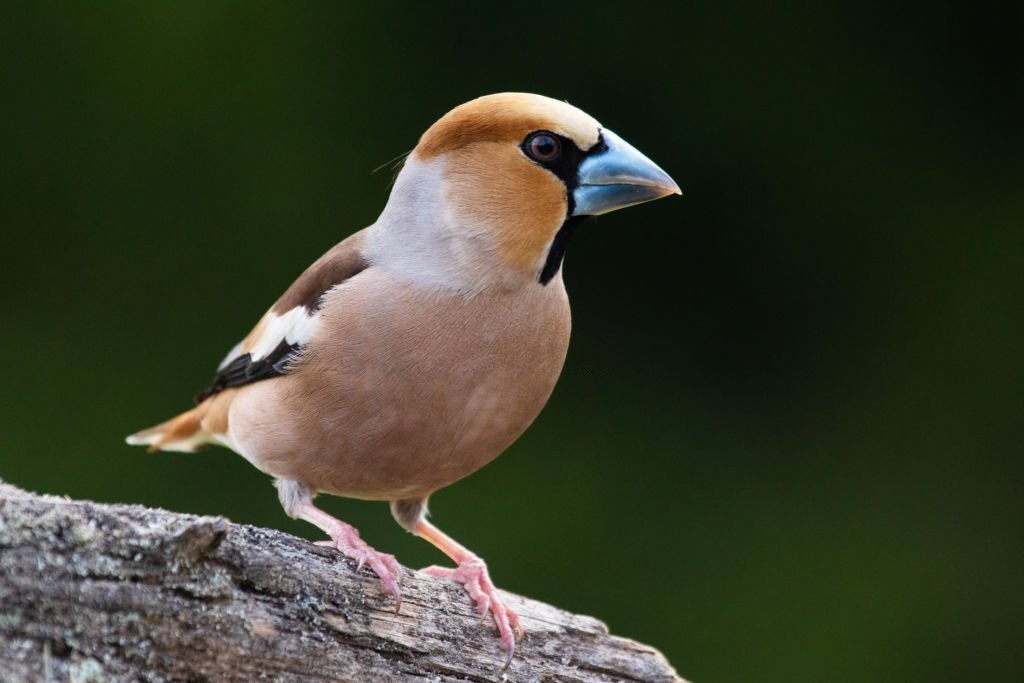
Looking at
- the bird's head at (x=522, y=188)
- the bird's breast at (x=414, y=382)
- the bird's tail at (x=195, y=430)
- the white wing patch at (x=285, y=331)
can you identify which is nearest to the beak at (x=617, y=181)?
the bird's head at (x=522, y=188)

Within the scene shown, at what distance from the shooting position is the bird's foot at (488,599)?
250 centimetres

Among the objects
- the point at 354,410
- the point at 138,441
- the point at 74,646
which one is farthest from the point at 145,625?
the point at 138,441

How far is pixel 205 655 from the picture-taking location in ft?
6.35

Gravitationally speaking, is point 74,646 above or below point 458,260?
below

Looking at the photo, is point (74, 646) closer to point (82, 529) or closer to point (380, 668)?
point (82, 529)

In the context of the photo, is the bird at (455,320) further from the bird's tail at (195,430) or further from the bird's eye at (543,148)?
the bird's tail at (195,430)

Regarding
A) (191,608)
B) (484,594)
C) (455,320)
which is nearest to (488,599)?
(484,594)

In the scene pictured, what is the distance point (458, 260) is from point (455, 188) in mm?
181

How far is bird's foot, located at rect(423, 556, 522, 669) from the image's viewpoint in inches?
98.5

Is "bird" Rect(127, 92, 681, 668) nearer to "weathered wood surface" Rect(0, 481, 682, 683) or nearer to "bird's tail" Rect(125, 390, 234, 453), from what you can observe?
"weathered wood surface" Rect(0, 481, 682, 683)

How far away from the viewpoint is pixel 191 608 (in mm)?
1931

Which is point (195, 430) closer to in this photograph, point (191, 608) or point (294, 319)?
point (294, 319)

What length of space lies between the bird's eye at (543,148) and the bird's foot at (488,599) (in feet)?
3.05

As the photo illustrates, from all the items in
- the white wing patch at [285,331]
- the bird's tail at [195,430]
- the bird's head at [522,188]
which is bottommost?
the bird's tail at [195,430]
